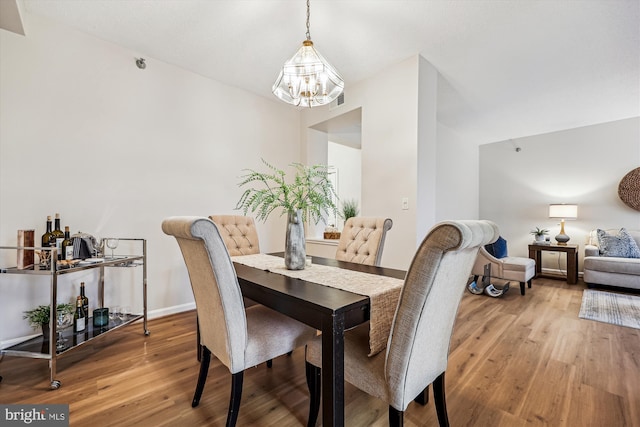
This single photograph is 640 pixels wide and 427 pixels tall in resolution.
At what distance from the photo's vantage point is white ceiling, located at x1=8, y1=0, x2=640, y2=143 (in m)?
2.09

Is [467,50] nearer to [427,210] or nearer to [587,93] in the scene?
[427,210]

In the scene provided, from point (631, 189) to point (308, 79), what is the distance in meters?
5.22

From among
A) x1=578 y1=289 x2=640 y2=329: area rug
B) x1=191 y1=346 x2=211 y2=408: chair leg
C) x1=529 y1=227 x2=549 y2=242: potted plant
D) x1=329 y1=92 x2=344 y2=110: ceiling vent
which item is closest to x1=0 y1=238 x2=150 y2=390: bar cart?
x1=191 y1=346 x2=211 y2=408: chair leg

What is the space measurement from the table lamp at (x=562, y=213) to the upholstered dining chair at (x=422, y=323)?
15.4ft

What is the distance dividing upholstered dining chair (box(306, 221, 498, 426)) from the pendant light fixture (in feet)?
4.76

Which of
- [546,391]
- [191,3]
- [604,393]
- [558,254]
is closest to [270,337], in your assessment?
[546,391]

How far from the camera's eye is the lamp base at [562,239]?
14.8ft

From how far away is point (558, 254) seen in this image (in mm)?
4887

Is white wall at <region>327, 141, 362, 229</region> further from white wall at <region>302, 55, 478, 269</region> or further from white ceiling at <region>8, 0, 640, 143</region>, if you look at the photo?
white ceiling at <region>8, 0, 640, 143</region>

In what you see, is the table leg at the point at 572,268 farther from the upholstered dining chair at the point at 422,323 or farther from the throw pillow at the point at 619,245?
the upholstered dining chair at the point at 422,323

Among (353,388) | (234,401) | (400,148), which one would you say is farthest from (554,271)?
(234,401)

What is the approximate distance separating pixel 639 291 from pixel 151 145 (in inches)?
246

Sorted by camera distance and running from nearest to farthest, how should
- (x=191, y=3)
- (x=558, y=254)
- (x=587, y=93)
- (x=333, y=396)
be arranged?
(x=333, y=396), (x=191, y=3), (x=587, y=93), (x=558, y=254)

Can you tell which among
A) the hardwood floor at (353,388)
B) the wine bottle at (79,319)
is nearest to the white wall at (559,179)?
the hardwood floor at (353,388)
